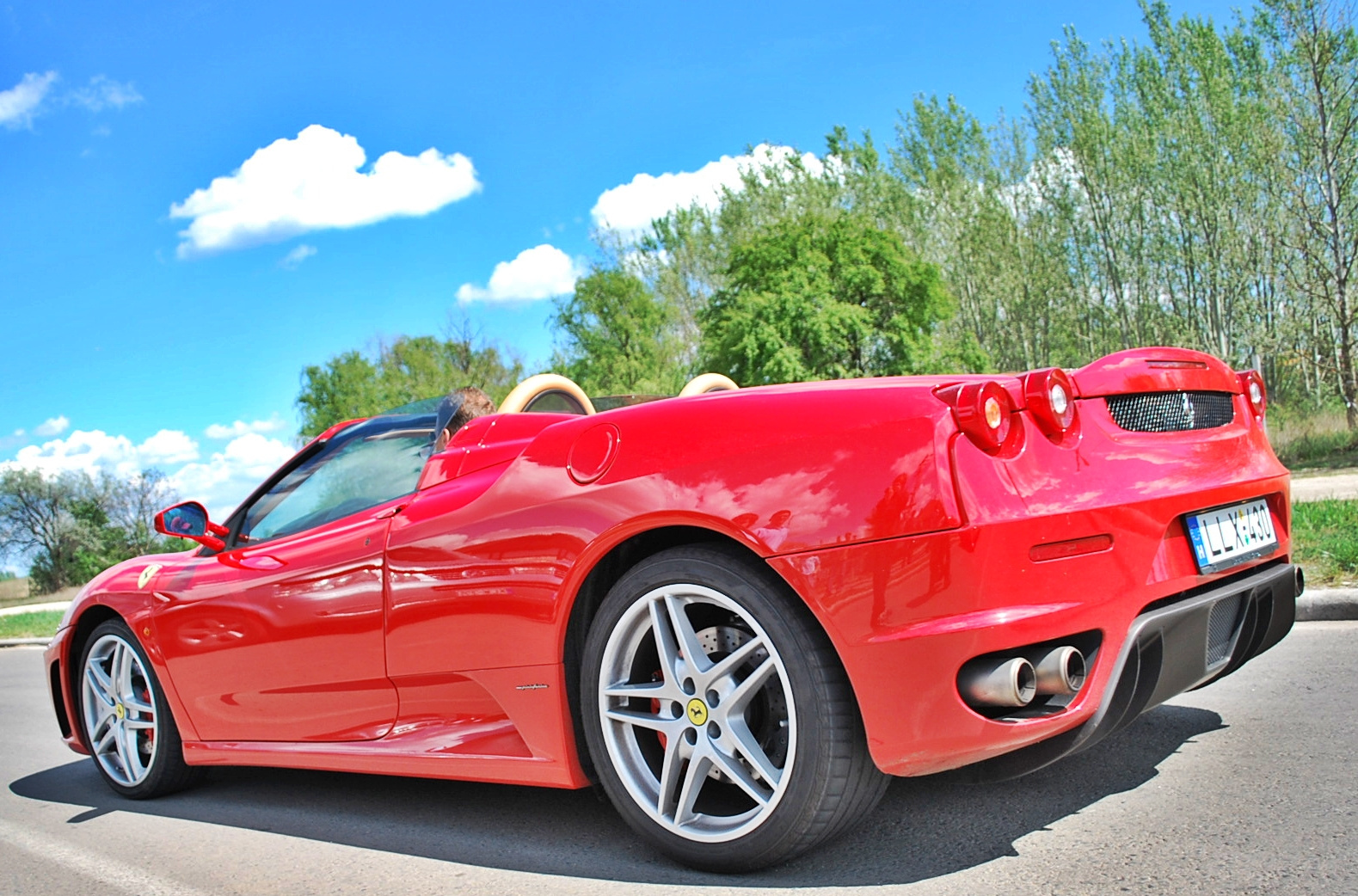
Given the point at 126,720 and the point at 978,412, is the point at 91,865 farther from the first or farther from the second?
the point at 978,412

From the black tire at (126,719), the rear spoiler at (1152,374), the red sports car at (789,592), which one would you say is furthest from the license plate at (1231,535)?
the black tire at (126,719)

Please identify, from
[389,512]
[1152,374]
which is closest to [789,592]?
[1152,374]

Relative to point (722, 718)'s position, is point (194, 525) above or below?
above

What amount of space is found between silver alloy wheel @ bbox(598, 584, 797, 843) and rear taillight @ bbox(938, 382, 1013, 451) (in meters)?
0.66

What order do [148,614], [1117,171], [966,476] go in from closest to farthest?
[966,476], [148,614], [1117,171]

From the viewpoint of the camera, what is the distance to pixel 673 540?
276cm

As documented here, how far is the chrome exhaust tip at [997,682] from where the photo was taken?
219 cm

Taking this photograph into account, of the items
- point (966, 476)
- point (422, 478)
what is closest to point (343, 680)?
point (422, 478)

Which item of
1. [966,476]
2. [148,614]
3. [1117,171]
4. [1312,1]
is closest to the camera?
[966,476]

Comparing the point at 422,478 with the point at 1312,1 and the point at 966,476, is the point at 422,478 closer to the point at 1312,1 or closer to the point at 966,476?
the point at 966,476

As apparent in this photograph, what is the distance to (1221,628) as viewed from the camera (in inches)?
107

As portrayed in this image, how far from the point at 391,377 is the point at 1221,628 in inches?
1676

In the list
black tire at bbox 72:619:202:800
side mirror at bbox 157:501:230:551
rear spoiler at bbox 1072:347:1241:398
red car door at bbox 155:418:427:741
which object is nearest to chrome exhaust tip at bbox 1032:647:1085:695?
rear spoiler at bbox 1072:347:1241:398

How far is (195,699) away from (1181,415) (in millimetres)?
3561
